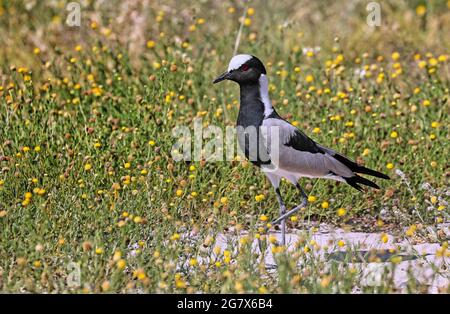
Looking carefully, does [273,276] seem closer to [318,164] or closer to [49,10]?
[318,164]

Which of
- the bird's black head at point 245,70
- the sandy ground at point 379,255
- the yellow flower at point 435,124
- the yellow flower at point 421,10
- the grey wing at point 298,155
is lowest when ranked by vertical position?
the sandy ground at point 379,255

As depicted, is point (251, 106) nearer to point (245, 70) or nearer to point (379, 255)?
point (245, 70)

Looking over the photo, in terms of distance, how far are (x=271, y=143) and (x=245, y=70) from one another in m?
0.48

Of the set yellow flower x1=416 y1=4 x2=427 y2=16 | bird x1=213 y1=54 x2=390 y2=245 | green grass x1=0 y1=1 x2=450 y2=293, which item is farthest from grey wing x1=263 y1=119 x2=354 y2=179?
yellow flower x1=416 y1=4 x2=427 y2=16

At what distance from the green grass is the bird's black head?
27.5 inches

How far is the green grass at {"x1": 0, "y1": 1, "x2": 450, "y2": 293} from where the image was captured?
14.8ft

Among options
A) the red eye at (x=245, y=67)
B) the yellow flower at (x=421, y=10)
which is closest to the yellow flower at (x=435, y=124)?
the red eye at (x=245, y=67)

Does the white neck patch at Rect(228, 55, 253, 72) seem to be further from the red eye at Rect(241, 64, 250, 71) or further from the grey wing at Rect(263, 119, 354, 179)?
the grey wing at Rect(263, 119, 354, 179)

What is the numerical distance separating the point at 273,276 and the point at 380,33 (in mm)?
4716

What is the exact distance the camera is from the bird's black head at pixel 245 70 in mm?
5199

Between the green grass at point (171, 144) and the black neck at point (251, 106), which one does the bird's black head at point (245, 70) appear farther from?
the green grass at point (171, 144)

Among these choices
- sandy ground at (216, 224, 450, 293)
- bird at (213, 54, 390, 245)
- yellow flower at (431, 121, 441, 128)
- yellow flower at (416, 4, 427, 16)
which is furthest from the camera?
yellow flower at (416, 4, 427, 16)

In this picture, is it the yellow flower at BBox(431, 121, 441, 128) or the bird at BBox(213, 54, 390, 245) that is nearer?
the bird at BBox(213, 54, 390, 245)

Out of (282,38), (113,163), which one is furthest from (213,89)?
(113,163)
